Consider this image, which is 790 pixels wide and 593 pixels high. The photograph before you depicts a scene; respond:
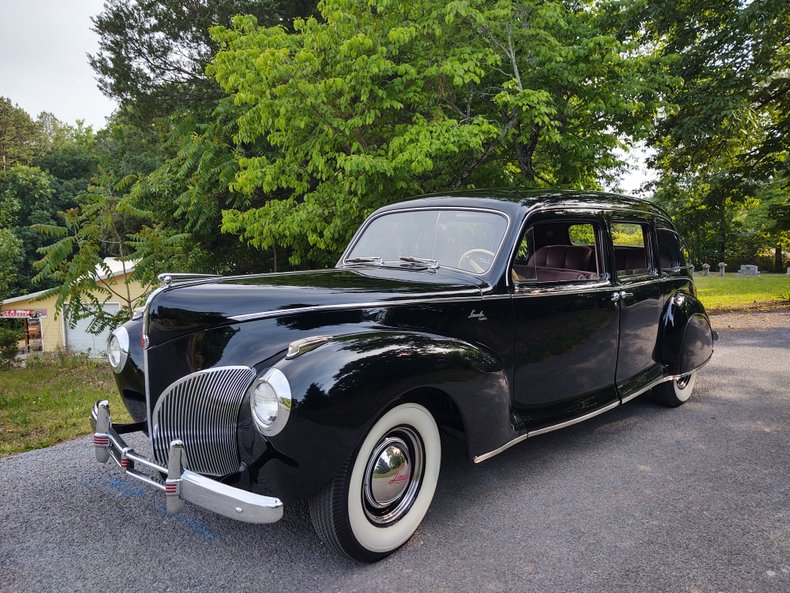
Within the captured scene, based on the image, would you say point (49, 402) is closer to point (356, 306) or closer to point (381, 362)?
point (356, 306)

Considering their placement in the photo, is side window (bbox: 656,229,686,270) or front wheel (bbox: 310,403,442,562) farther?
side window (bbox: 656,229,686,270)

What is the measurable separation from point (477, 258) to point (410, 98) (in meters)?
4.95

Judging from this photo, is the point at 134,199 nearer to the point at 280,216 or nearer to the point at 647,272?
the point at 280,216

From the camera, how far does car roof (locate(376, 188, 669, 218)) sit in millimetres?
3618

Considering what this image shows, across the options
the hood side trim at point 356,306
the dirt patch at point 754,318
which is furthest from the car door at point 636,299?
the dirt patch at point 754,318

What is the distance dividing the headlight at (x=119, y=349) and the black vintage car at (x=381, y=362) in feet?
0.04

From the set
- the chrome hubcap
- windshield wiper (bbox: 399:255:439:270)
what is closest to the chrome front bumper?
the chrome hubcap

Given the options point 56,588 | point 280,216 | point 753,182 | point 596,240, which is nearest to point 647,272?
point 596,240

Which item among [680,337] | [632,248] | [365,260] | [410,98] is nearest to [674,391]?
[680,337]

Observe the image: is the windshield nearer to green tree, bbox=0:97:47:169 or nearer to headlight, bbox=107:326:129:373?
headlight, bbox=107:326:129:373

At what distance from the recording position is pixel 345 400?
2.31 meters

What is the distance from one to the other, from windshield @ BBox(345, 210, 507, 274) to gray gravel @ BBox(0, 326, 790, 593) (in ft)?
4.70

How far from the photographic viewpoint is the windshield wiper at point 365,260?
12.9ft

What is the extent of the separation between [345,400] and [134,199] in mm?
11927
